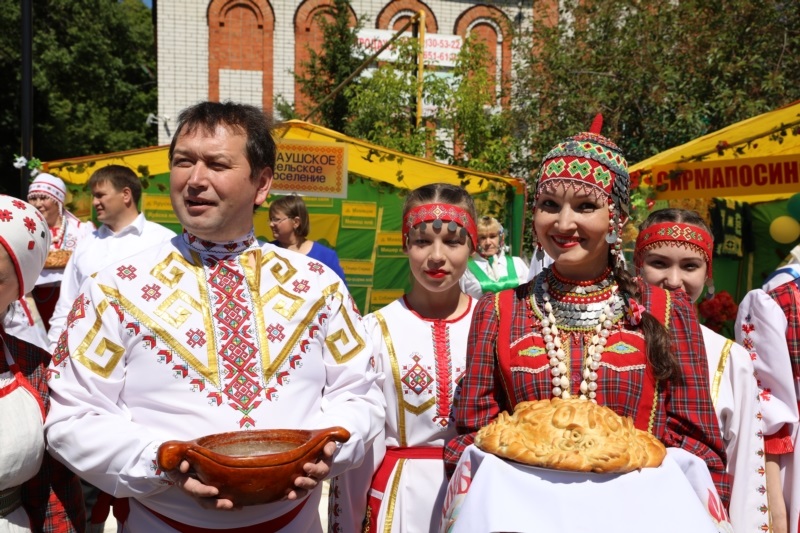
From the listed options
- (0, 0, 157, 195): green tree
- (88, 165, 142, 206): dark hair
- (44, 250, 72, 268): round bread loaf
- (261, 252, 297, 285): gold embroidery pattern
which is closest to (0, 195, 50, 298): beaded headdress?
(261, 252, 297, 285): gold embroidery pattern

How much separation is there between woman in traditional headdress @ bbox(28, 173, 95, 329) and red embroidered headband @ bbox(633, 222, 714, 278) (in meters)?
4.88

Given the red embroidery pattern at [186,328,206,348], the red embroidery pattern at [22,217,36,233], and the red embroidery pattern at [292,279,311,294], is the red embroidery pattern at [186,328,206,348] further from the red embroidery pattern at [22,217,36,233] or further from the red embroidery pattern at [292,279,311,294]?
the red embroidery pattern at [22,217,36,233]

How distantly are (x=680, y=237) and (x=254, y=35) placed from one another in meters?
22.1

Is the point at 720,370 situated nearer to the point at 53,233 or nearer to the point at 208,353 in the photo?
the point at 208,353

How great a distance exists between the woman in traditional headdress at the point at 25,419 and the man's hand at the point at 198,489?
0.48m

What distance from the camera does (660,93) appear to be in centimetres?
1076

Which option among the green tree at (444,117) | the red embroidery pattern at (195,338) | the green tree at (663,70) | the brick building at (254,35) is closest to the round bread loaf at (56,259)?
the red embroidery pattern at (195,338)

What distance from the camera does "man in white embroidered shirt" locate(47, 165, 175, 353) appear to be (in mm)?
5094

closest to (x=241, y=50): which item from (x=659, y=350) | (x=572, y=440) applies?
(x=659, y=350)

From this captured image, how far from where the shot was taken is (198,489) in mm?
1826

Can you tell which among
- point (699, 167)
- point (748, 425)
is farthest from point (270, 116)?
point (699, 167)

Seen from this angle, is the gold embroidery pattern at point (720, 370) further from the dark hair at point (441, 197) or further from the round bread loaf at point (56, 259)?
the round bread loaf at point (56, 259)

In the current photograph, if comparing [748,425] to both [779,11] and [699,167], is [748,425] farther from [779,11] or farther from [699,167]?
[779,11]

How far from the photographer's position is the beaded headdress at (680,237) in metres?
3.20
